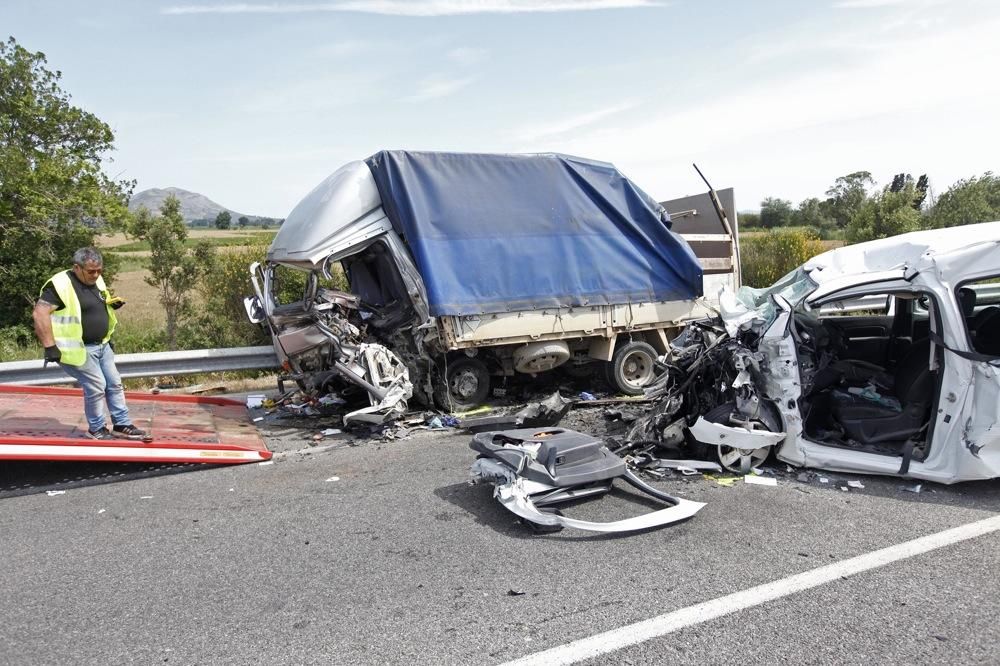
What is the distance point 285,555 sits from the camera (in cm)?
384

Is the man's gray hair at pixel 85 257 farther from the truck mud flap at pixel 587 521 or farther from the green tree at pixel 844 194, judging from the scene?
the green tree at pixel 844 194

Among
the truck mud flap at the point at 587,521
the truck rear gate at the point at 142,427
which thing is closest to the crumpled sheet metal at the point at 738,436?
the truck mud flap at the point at 587,521

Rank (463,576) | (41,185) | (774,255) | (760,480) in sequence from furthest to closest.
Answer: (774,255) < (41,185) < (760,480) < (463,576)

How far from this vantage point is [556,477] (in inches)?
171

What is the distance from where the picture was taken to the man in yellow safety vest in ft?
17.5

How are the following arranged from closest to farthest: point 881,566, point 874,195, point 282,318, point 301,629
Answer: point 301,629 < point 881,566 < point 282,318 < point 874,195

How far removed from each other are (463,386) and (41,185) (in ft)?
34.7

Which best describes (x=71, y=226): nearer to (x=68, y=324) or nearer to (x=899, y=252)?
(x=68, y=324)

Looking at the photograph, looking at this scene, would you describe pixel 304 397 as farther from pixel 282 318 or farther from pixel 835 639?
pixel 835 639

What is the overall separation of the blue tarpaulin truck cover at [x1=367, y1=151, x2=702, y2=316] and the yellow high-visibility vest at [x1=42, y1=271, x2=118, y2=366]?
2968 millimetres

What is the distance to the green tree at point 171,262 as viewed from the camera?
13656mm

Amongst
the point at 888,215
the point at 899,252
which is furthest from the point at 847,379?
the point at 888,215

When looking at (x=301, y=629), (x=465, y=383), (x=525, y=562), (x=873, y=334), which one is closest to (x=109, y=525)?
(x=301, y=629)

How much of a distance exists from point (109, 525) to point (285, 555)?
1415 millimetres
